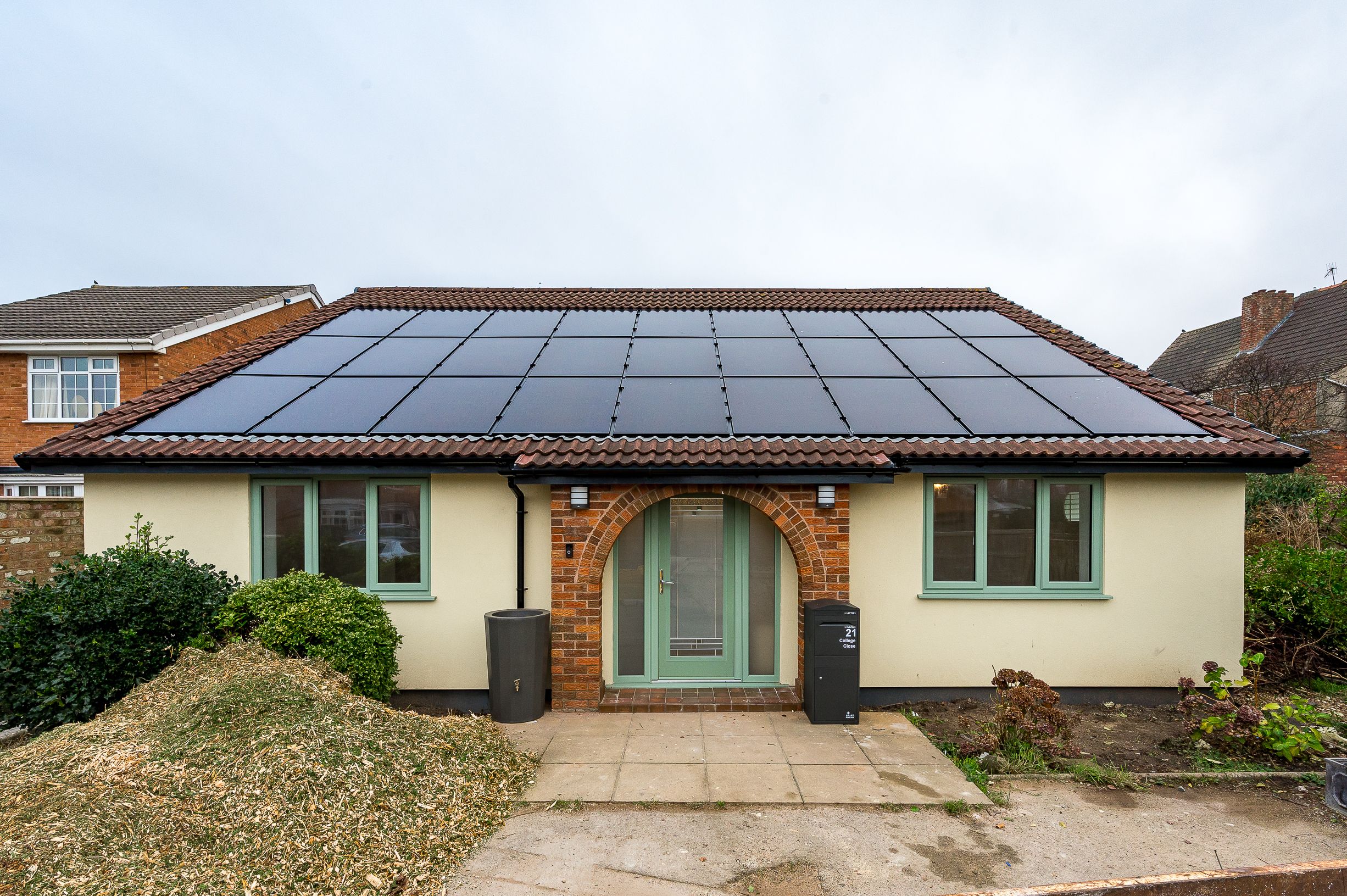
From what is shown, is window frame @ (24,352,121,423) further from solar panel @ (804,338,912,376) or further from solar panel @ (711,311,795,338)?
solar panel @ (804,338,912,376)

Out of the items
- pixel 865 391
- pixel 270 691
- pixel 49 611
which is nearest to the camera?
pixel 270 691

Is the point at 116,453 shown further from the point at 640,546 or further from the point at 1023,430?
→ the point at 1023,430

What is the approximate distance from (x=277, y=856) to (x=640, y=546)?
4.15m

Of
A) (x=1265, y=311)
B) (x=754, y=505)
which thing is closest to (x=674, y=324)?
(x=754, y=505)

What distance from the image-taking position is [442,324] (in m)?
10.1

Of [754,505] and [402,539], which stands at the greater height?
[754,505]

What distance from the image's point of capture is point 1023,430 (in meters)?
6.94

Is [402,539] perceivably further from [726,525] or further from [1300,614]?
[1300,614]

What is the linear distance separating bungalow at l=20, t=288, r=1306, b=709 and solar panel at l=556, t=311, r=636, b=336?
8.72ft

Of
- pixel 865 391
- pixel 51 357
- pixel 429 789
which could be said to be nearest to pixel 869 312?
pixel 865 391

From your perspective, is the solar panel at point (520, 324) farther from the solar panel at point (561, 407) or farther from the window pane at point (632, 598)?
the window pane at point (632, 598)

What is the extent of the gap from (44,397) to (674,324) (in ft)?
55.6

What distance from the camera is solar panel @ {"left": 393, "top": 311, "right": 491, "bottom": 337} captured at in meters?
9.72

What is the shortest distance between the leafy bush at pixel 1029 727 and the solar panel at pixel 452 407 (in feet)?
19.4
